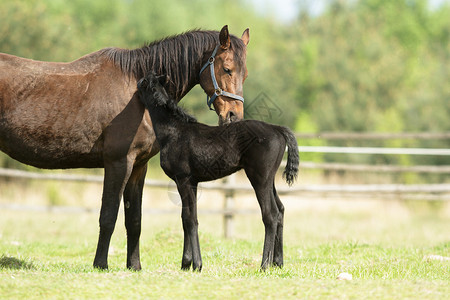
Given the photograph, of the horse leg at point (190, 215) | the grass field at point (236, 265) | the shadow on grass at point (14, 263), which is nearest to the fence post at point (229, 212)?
the grass field at point (236, 265)

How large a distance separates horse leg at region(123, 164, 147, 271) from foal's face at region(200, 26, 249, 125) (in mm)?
1081

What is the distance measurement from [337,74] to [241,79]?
24212 mm

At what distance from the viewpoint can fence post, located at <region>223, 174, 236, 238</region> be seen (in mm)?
11156

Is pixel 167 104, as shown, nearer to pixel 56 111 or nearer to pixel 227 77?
pixel 227 77

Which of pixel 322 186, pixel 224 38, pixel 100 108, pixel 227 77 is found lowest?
pixel 322 186

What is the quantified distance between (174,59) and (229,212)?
582 centimetres

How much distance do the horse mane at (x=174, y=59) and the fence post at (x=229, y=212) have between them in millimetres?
5568

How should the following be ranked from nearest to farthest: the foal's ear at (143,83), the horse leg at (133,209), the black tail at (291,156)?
1. the black tail at (291,156)
2. the foal's ear at (143,83)
3. the horse leg at (133,209)

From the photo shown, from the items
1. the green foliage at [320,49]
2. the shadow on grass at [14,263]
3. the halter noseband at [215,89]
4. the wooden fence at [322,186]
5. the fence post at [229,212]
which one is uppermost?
the green foliage at [320,49]

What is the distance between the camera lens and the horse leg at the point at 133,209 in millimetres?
6047

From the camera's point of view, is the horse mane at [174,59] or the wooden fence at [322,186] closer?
the horse mane at [174,59]

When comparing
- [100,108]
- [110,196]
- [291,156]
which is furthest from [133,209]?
[291,156]

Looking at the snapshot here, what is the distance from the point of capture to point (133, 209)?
606cm

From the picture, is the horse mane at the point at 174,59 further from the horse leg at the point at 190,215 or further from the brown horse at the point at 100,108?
the horse leg at the point at 190,215
